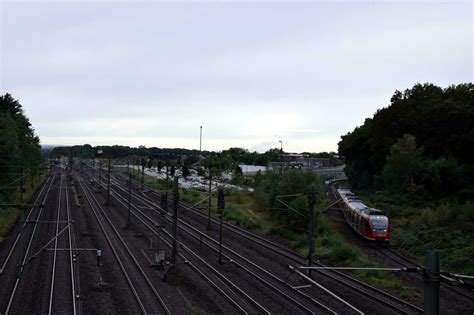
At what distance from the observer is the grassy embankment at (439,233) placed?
28944mm

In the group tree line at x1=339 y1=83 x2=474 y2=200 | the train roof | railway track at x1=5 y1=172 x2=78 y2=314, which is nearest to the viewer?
railway track at x1=5 y1=172 x2=78 y2=314

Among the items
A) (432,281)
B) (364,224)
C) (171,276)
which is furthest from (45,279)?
(364,224)

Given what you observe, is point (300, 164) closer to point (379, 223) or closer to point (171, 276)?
point (379, 223)

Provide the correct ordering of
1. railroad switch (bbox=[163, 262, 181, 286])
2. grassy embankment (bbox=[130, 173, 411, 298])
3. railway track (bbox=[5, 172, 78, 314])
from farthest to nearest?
grassy embankment (bbox=[130, 173, 411, 298])
railroad switch (bbox=[163, 262, 181, 286])
railway track (bbox=[5, 172, 78, 314])

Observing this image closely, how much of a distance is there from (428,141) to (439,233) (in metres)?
29.0

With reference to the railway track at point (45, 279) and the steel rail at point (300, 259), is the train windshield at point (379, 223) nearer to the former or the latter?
the steel rail at point (300, 259)

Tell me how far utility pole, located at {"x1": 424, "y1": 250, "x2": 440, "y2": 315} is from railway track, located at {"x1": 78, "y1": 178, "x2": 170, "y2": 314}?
14.7m

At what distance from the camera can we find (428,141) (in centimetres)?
6231

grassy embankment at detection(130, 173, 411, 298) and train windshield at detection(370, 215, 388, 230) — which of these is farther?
train windshield at detection(370, 215, 388, 230)

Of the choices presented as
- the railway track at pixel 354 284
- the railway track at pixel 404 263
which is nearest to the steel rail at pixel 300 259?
the railway track at pixel 354 284

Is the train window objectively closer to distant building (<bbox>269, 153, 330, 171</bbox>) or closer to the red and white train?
the red and white train

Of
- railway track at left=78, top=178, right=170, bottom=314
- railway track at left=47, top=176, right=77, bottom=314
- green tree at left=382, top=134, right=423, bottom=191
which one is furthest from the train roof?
railway track at left=47, top=176, right=77, bottom=314

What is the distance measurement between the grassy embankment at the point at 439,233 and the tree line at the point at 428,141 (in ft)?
14.4

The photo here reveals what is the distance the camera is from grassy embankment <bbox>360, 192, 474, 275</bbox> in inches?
1140
